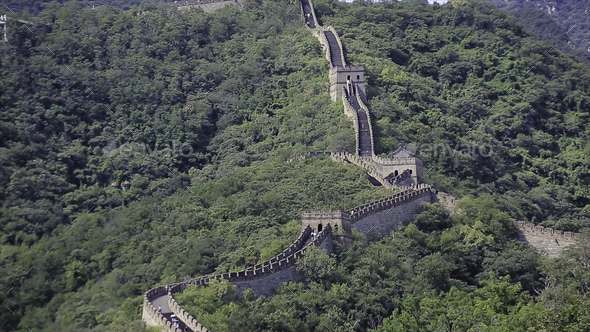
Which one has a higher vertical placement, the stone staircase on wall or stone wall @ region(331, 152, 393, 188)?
the stone staircase on wall

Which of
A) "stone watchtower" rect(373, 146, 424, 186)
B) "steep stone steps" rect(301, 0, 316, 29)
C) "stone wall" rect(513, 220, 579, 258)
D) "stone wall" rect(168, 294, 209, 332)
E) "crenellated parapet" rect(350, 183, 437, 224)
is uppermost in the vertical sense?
"stone wall" rect(168, 294, 209, 332)

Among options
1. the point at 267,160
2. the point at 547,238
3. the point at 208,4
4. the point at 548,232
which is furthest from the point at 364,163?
the point at 208,4

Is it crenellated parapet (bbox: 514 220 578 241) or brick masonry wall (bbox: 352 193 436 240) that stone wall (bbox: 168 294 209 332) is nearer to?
brick masonry wall (bbox: 352 193 436 240)

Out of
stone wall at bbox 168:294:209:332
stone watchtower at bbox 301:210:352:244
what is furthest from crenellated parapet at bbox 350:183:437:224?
stone wall at bbox 168:294:209:332

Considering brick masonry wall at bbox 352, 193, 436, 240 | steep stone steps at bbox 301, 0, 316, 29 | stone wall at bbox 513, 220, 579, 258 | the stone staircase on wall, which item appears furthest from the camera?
steep stone steps at bbox 301, 0, 316, 29

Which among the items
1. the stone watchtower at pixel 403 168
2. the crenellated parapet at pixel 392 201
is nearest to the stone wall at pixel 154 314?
the crenellated parapet at pixel 392 201

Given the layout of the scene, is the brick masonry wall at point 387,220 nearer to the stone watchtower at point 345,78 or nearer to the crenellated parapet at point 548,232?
the crenellated parapet at point 548,232

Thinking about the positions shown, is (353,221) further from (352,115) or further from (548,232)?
(352,115)
